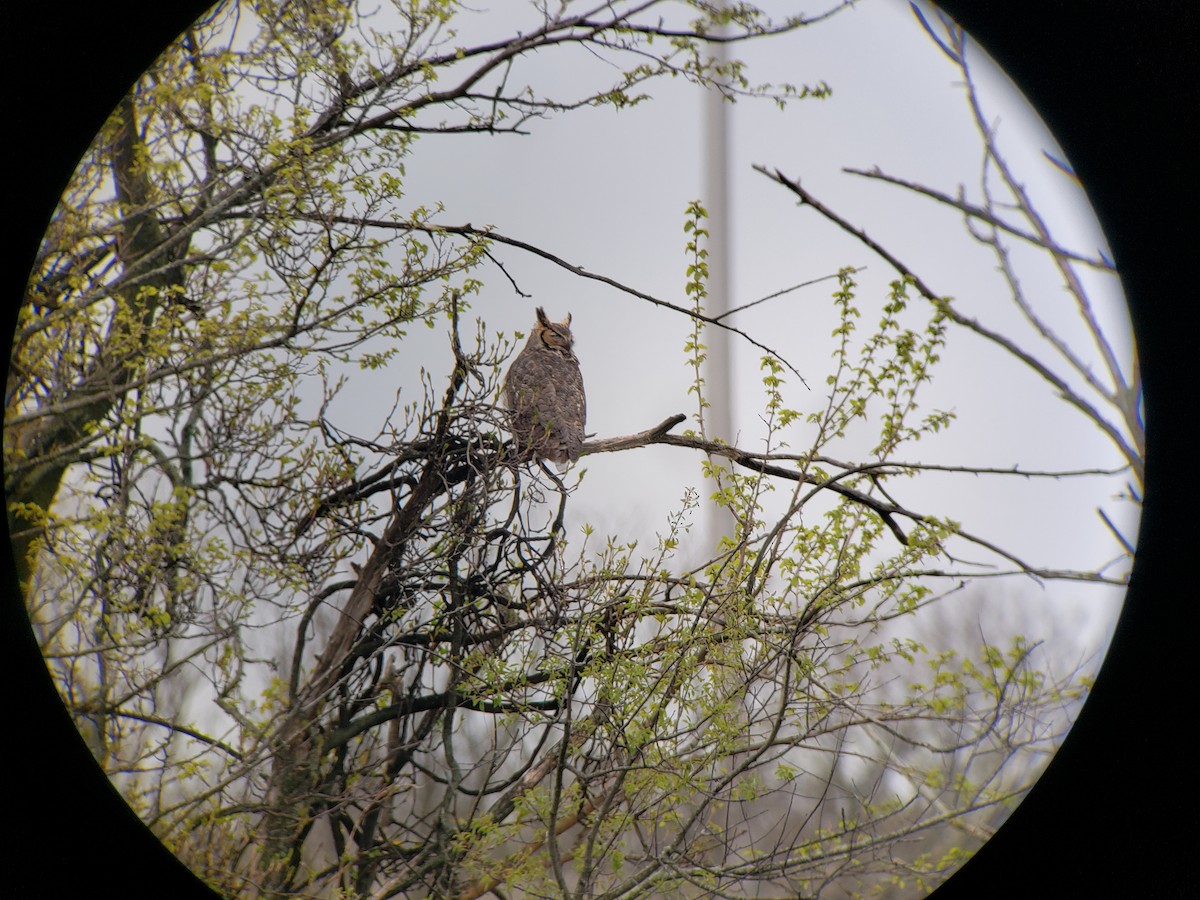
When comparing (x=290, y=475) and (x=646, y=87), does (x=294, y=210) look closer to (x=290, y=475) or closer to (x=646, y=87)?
(x=290, y=475)

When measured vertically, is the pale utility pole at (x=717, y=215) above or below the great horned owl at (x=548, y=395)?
above

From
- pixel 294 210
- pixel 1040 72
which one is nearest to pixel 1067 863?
pixel 1040 72

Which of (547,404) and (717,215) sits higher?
(717,215)

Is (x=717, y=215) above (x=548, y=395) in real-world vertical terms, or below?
above

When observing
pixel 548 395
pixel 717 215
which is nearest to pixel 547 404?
pixel 548 395

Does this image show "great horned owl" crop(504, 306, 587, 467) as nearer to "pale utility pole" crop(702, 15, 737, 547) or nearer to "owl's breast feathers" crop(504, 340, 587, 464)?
"owl's breast feathers" crop(504, 340, 587, 464)

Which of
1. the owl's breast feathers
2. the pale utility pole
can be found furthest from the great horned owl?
the pale utility pole

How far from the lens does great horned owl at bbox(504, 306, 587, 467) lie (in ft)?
3.65

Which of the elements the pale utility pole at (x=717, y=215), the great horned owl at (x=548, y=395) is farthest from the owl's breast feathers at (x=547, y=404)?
the pale utility pole at (x=717, y=215)

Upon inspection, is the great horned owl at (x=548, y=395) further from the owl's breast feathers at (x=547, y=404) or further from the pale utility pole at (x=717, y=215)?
the pale utility pole at (x=717, y=215)

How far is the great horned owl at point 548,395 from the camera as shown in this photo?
1112mm

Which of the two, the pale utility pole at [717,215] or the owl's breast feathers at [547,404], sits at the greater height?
the pale utility pole at [717,215]

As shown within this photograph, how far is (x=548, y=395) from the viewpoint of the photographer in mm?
1115

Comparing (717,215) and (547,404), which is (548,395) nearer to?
(547,404)
